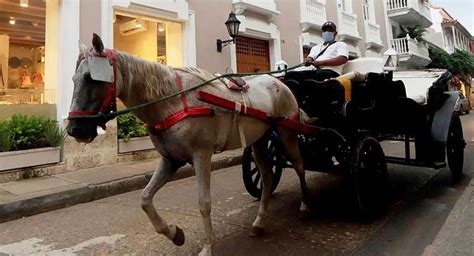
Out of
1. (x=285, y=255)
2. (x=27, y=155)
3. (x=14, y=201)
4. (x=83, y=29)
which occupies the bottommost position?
(x=285, y=255)

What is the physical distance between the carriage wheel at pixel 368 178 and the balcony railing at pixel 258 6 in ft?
24.7

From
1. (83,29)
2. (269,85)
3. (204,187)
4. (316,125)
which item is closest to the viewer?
(204,187)

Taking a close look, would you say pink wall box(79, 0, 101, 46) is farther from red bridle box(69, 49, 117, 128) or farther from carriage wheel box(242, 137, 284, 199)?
red bridle box(69, 49, 117, 128)

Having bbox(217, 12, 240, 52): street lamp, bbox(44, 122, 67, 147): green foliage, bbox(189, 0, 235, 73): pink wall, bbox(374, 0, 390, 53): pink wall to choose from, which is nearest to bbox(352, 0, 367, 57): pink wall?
bbox(374, 0, 390, 53): pink wall

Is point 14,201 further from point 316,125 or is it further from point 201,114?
point 316,125

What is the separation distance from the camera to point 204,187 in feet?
9.29

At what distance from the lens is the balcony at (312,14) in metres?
13.2

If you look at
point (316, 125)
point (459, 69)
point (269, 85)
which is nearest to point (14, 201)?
point (269, 85)

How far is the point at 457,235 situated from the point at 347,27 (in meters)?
14.5

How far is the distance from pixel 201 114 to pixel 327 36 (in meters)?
2.66

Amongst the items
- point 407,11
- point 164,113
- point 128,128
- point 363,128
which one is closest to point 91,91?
point 164,113

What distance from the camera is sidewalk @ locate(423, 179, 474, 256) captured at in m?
2.78

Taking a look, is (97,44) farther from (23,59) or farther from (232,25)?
(23,59)

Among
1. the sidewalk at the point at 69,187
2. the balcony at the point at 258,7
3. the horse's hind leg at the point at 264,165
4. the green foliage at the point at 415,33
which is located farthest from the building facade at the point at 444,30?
the horse's hind leg at the point at 264,165
